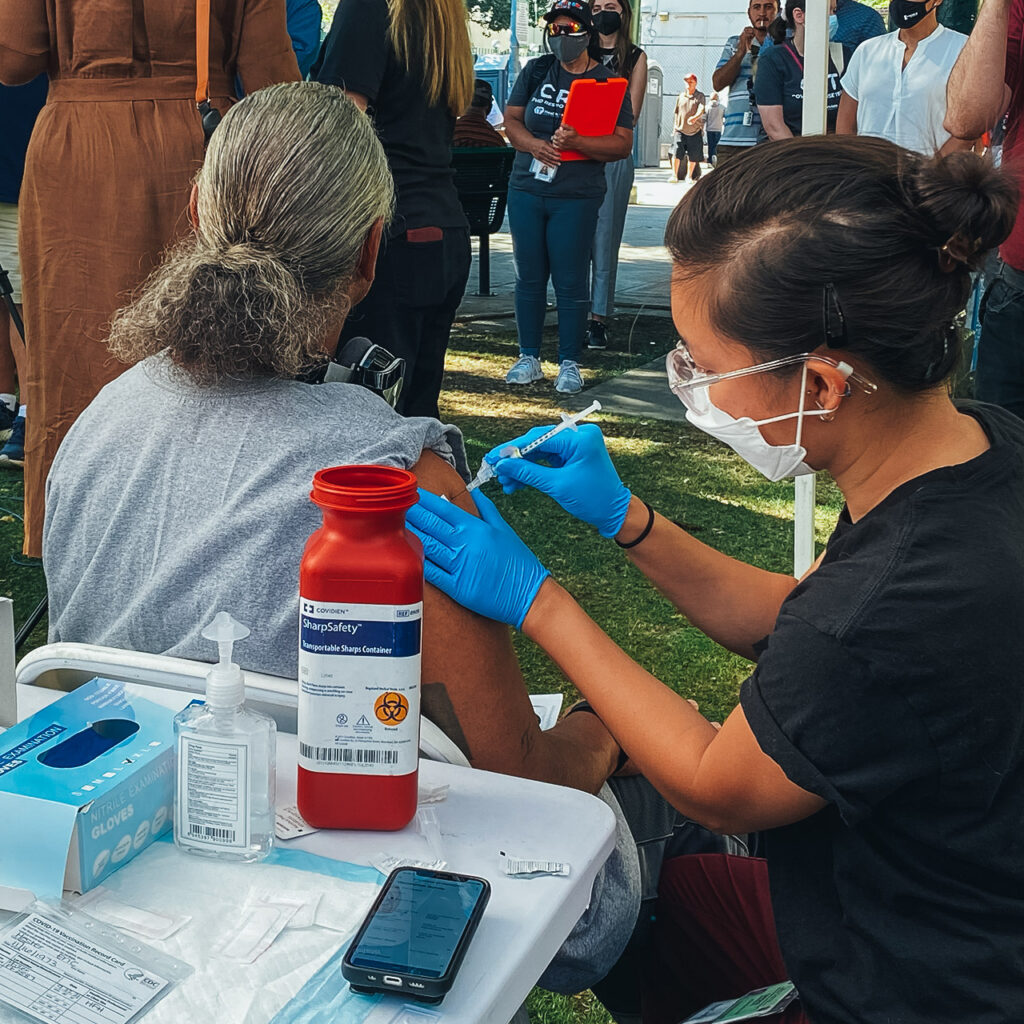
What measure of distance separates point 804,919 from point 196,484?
82 centimetres

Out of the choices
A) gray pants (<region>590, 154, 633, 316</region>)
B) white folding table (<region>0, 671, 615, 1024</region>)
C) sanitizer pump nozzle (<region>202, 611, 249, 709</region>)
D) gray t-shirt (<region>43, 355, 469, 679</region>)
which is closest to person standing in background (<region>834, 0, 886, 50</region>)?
gray pants (<region>590, 154, 633, 316</region>)

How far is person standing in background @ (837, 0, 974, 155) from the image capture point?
14.0ft

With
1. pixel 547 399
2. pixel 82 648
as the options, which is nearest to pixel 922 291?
pixel 82 648

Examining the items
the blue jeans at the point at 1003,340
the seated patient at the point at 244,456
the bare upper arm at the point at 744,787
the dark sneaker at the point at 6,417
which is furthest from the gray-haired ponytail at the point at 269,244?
the dark sneaker at the point at 6,417

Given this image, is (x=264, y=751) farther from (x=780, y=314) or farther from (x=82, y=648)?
(x=780, y=314)

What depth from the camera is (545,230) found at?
5949mm

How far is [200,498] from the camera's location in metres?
1.38

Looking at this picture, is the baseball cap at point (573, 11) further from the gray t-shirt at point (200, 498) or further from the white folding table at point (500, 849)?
the white folding table at point (500, 849)

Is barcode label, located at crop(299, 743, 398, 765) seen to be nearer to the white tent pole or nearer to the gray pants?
the white tent pole

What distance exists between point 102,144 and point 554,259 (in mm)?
3274

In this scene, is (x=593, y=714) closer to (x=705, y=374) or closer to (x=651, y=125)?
(x=705, y=374)

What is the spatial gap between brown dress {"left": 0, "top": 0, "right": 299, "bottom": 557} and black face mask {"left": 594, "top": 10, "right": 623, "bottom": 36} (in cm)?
317

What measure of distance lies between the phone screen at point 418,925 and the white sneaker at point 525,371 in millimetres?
5199

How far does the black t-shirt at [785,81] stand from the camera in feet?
19.1
